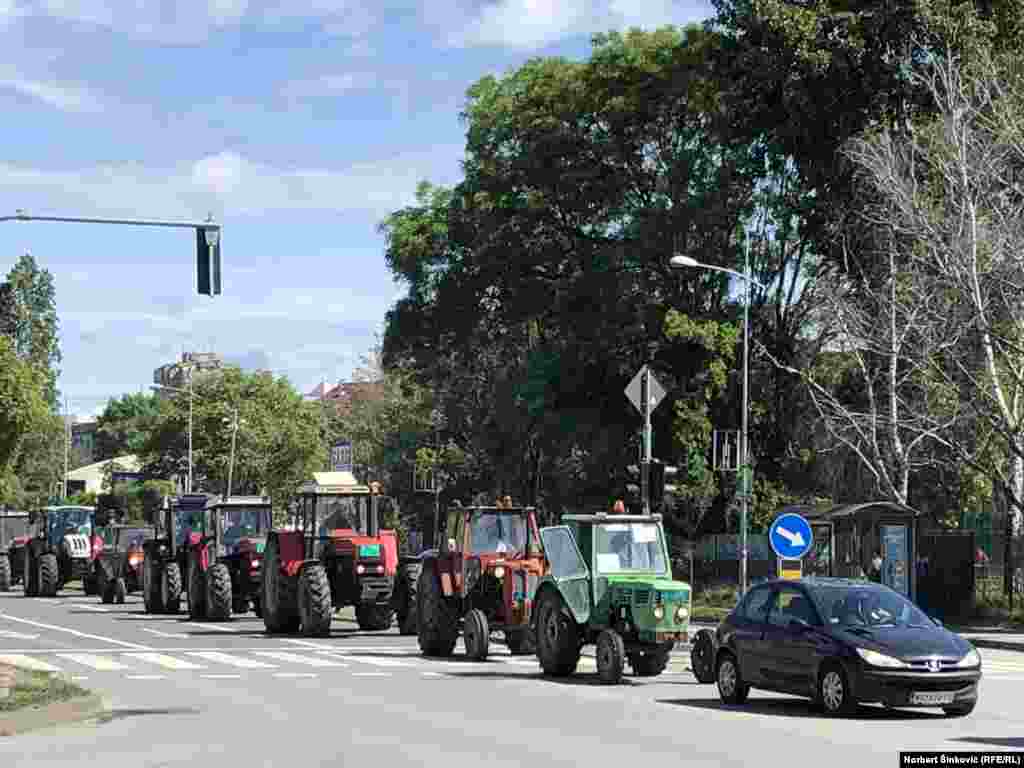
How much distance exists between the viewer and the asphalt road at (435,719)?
15953 millimetres

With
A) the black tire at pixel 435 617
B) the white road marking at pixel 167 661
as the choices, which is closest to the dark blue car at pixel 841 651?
the black tire at pixel 435 617

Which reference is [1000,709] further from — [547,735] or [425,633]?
[425,633]

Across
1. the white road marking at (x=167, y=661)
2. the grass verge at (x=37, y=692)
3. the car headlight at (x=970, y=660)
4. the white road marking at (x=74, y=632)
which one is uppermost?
the car headlight at (x=970, y=660)

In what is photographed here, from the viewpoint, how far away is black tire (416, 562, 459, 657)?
30.3 metres

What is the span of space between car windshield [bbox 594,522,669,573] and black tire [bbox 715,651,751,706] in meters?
3.59

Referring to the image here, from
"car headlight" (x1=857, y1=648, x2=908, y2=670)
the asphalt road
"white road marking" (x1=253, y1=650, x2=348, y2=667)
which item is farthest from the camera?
"white road marking" (x1=253, y1=650, x2=348, y2=667)

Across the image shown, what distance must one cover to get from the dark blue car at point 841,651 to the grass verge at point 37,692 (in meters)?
7.29

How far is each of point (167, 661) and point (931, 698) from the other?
1396 cm

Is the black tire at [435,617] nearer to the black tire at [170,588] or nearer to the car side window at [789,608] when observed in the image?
the car side window at [789,608]

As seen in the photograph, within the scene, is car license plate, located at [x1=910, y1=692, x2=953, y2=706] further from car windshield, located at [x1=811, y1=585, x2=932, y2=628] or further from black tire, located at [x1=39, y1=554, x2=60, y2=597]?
black tire, located at [x1=39, y1=554, x2=60, y2=597]

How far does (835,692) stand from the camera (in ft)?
64.7

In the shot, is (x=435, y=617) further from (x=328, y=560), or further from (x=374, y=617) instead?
(x=374, y=617)

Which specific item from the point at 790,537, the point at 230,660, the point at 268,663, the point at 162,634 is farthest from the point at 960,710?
the point at 162,634

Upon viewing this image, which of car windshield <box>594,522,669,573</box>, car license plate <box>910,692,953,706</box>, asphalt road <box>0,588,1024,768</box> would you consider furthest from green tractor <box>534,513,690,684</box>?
car license plate <box>910,692,953,706</box>
